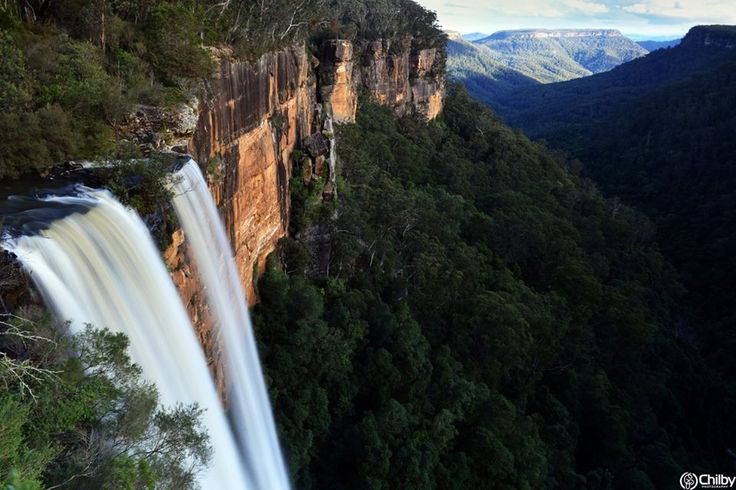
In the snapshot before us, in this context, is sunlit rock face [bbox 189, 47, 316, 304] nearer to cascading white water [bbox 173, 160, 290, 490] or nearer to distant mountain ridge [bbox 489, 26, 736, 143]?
cascading white water [bbox 173, 160, 290, 490]

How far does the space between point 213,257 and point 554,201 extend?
34513 millimetres

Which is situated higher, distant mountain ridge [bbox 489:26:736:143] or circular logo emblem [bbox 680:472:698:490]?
distant mountain ridge [bbox 489:26:736:143]

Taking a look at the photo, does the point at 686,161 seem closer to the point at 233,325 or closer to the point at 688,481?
the point at 688,481

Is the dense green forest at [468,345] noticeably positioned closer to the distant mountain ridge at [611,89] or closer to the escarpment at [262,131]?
the escarpment at [262,131]

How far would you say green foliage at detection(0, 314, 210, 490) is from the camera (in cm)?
550

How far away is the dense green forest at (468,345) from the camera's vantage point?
18328mm

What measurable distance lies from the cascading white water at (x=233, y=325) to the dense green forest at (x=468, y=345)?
3.09ft

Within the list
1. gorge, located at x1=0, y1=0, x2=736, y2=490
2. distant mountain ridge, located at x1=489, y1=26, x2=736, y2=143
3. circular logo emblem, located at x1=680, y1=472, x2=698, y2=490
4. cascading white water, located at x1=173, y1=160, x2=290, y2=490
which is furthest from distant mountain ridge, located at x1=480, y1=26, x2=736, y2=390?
cascading white water, located at x1=173, y1=160, x2=290, y2=490

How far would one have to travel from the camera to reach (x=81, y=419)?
20.9 feet

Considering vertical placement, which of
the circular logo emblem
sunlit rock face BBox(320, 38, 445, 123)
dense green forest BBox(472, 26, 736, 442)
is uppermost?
sunlit rock face BBox(320, 38, 445, 123)

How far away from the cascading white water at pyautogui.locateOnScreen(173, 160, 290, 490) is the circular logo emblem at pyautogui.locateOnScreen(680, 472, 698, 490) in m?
17.6

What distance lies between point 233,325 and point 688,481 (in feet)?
67.9

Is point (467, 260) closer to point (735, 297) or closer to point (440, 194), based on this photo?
point (440, 194)

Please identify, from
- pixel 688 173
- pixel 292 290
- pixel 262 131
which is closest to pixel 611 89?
pixel 688 173
